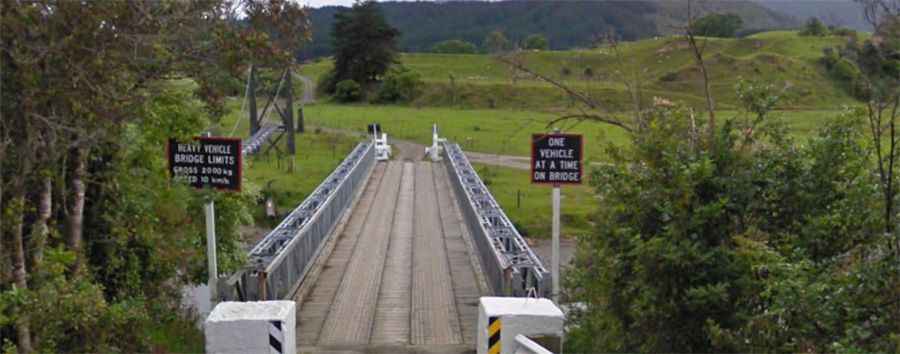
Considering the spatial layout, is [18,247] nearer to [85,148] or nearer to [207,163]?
[85,148]

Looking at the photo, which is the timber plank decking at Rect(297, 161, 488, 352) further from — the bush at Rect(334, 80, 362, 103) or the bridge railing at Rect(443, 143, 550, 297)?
the bush at Rect(334, 80, 362, 103)

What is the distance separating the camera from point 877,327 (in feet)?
19.7

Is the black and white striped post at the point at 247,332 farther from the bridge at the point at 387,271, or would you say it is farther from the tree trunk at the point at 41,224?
the bridge at the point at 387,271

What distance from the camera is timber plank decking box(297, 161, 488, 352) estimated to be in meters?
11.5

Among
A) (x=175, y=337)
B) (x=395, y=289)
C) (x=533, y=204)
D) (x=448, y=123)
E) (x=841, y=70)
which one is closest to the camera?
(x=841, y=70)

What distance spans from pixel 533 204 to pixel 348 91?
59.3 meters

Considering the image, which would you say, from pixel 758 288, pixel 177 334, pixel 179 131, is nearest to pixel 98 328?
pixel 177 334

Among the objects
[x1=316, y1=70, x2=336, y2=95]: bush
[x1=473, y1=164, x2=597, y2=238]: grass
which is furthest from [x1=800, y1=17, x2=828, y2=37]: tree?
[x1=316, y1=70, x2=336, y2=95]: bush

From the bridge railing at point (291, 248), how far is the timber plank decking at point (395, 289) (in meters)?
0.38

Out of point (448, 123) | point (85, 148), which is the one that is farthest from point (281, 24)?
point (448, 123)

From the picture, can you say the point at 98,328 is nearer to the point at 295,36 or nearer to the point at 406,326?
the point at 295,36

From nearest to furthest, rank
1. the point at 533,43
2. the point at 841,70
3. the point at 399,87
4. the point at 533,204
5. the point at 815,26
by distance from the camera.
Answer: the point at 841,70, the point at 815,26, the point at 533,43, the point at 533,204, the point at 399,87

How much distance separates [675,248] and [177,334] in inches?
253

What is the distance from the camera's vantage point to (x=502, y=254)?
13500 millimetres
